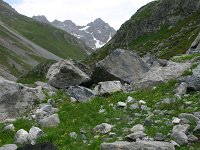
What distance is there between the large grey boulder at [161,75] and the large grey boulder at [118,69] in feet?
18.1

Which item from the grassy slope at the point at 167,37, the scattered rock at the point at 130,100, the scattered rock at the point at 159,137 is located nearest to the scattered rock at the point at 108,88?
the scattered rock at the point at 130,100

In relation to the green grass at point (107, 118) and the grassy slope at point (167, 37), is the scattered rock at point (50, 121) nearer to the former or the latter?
the green grass at point (107, 118)

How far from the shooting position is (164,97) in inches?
946

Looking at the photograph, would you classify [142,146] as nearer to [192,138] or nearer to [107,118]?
[192,138]

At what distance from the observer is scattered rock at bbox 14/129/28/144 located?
1991cm

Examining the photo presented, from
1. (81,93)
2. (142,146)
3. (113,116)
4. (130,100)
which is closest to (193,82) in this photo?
(130,100)

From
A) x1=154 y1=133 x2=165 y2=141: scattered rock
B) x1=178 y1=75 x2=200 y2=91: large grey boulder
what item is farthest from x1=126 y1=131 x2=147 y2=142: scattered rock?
x1=178 y1=75 x2=200 y2=91: large grey boulder

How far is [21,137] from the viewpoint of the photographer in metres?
20.2

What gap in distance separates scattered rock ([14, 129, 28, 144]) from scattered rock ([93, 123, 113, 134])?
3.26 m

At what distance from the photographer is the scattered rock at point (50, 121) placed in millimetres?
21938

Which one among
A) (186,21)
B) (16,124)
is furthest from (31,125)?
(186,21)

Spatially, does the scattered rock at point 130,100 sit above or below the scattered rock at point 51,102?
above

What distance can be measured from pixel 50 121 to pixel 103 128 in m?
3.28

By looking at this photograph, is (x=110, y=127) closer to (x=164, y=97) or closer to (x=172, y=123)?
(x=172, y=123)
